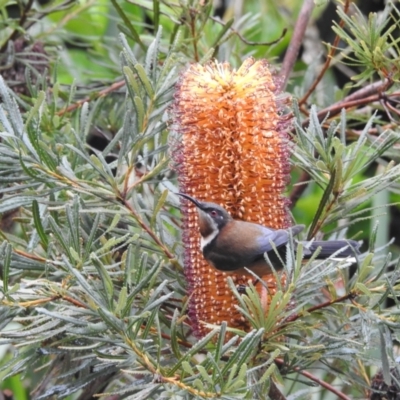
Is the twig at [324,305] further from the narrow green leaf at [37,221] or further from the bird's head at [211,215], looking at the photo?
the narrow green leaf at [37,221]

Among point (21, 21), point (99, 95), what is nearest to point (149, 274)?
point (99, 95)

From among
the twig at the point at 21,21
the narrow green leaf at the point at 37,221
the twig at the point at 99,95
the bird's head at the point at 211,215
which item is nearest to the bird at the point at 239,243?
the bird's head at the point at 211,215

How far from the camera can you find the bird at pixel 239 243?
0.60m

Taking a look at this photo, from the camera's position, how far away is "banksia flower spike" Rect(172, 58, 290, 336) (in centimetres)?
60

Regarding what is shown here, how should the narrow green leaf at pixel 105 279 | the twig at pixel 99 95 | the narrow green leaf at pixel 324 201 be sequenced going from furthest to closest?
the twig at pixel 99 95 → the narrow green leaf at pixel 324 201 → the narrow green leaf at pixel 105 279

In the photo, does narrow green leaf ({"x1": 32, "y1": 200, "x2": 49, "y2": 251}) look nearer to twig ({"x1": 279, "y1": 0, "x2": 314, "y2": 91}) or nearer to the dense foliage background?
the dense foliage background

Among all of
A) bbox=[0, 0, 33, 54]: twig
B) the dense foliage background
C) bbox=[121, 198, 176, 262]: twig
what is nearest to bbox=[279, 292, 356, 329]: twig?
the dense foliage background

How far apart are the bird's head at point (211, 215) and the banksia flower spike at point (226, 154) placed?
0.7 inches

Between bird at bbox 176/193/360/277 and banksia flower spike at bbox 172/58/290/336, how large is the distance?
1 cm

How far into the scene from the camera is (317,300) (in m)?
0.88

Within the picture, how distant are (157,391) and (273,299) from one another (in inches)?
4.1

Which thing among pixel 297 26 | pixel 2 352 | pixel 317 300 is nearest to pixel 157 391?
pixel 317 300

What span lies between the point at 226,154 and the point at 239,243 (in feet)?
0.25

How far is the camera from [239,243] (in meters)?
0.63
